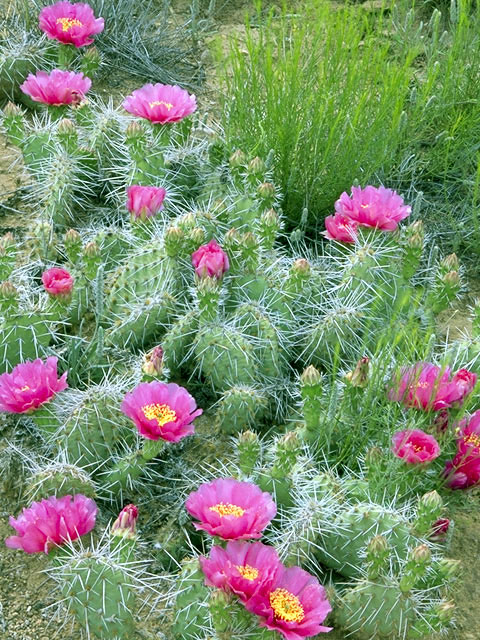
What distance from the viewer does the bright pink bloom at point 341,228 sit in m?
3.25

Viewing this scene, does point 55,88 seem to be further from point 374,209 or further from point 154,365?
point 154,365

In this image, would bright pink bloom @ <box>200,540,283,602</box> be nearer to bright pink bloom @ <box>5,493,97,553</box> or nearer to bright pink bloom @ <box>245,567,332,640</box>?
bright pink bloom @ <box>245,567,332,640</box>

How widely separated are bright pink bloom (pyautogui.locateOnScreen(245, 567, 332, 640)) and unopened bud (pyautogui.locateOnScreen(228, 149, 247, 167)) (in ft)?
Answer: 5.07

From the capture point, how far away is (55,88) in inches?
143

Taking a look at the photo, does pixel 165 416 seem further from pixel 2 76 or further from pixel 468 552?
pixel 2 76

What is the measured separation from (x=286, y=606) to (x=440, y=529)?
0.58m

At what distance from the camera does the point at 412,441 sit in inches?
104

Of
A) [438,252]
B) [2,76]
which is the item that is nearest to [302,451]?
[438,252]

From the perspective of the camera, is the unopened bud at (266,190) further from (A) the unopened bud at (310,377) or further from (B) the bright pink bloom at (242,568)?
(B) the bright pink bloom at (242,568)

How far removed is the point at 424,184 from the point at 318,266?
846 mm

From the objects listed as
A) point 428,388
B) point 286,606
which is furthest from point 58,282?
point 286,606

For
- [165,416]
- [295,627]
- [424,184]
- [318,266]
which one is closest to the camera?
[295,627]

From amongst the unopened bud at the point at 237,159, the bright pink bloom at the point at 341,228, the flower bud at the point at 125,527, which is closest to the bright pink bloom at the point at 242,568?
the flower bud at the point at 125,527

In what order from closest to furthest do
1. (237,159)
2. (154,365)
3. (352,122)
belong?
(154,365) → (237,159) → (352,122)
